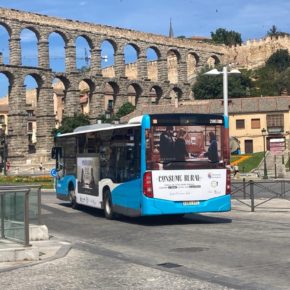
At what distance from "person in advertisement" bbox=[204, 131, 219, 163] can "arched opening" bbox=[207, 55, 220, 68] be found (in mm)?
90496

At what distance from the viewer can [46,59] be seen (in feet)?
261

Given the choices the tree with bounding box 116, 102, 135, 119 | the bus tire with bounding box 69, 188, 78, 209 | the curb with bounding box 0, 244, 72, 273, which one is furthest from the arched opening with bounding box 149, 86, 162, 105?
the curb with bounding box 0, 244, 72, 273

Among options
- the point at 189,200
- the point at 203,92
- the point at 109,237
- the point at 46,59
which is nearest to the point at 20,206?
the point at 109,237

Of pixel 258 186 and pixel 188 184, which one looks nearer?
pixel 188 184

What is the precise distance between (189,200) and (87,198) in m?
4.96

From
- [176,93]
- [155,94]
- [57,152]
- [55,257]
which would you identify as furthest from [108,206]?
[176,93]

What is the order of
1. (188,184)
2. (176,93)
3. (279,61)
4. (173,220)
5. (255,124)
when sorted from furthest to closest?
1. (279,61)
2. (176,93)
3. (255,124)
4. (173,220)
5. (188,184)

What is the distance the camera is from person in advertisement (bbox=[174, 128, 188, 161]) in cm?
1639

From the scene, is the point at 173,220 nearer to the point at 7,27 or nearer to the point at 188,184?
the point at 188,184

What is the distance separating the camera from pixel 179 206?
1641 cm

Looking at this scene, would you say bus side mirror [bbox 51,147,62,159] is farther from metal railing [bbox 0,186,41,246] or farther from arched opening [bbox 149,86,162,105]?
arched opening [bbox 149,86,162,105]

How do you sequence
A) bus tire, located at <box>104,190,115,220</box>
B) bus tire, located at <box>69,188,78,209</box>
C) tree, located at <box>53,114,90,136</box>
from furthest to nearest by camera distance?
1. tree, located at <box>53,114,90,136</box>
2. bus tire, located at <box>69,188,78,209</box>
3. bus tire, located at <box>104,190,115,220</box>

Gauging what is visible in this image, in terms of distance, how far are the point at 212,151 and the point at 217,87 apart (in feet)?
247

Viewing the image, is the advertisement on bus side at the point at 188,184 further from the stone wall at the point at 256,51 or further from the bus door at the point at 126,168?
the stone wall at the point at 256,51
